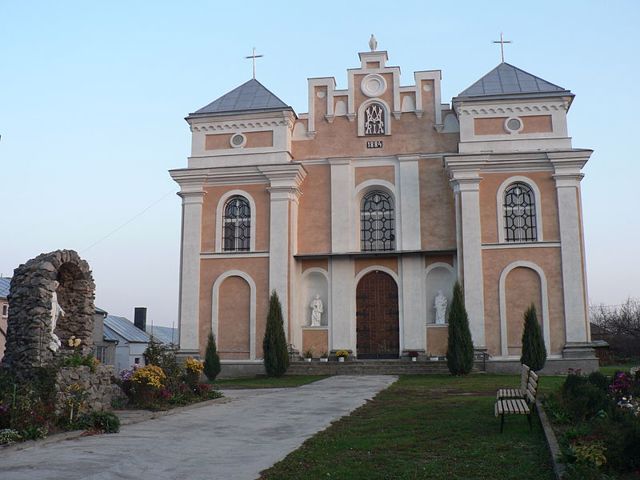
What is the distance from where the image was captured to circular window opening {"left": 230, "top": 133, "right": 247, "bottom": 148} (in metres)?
29.8

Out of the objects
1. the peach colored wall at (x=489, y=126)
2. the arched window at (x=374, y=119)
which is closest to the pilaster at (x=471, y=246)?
the peach colored wall at (x=489, y=126)

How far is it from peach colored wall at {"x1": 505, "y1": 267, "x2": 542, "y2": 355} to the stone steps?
1.70 m

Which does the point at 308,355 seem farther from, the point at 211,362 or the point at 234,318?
the point at 211,362

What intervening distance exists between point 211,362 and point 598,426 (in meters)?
20.0

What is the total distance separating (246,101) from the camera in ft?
101

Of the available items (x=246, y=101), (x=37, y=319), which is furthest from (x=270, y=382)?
(x=246, y=101)

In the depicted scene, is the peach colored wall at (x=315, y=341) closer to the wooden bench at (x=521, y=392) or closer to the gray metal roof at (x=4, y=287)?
the wooden bench at (x=521, y=392)

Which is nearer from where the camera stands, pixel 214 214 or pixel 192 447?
pixel 192 447

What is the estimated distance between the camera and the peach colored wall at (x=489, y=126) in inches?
1105

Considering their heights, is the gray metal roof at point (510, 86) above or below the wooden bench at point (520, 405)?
above

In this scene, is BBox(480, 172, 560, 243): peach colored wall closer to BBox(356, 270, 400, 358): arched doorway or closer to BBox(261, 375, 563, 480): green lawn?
BBox(356, 270, 400, 358): arched doorway

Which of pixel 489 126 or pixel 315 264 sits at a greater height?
pixel 489 126

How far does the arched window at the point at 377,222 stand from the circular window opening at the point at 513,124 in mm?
5370

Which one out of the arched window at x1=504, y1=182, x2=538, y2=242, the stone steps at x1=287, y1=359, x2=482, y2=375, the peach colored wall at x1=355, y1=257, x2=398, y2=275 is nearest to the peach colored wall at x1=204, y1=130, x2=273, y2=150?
the peach colored wall at x1=355, y1=257, x2=398, y2=275
